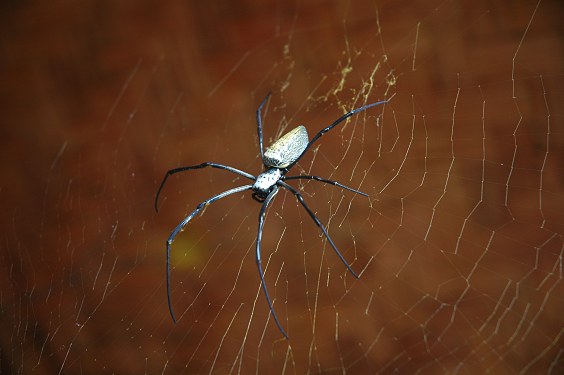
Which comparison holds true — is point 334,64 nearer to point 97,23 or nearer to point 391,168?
point 391,168

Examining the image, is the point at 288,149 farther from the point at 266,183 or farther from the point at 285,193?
the point at 285,193

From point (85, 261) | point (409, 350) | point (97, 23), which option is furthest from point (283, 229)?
point (97, 23)

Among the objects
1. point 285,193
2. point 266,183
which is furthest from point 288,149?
point 285,193

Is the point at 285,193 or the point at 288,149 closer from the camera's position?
the point at 288,149
